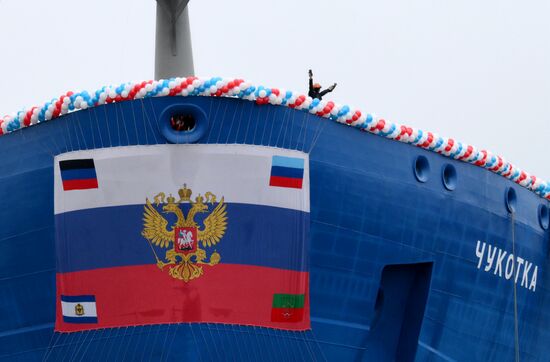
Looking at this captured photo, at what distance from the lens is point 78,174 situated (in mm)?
13570

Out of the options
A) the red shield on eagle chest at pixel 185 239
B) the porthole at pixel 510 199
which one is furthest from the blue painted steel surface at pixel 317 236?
the red shield on eagle chest at pixel 185 239

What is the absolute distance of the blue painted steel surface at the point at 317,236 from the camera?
13492mm

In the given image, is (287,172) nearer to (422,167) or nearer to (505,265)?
(422,167)

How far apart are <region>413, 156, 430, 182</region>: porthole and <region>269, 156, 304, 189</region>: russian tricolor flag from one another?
2.29 meters

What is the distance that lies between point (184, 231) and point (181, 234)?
6 cm

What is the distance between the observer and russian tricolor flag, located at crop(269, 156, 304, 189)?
13547 mm

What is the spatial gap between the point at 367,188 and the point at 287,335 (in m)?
2.37

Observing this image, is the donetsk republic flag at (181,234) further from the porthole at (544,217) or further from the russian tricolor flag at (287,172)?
the porthole at (544,217)

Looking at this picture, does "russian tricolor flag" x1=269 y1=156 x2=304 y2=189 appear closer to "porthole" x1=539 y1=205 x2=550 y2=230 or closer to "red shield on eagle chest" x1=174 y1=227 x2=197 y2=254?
"red shield on eagle chest" x1=174 y1=227 x2=197 y2=254

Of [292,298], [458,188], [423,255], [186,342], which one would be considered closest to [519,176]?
[458,188]

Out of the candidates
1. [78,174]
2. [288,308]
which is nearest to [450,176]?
[288,308]

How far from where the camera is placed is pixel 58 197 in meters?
13.7

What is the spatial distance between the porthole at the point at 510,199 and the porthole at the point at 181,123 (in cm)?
611

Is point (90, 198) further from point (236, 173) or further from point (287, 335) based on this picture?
point (287, 335)
